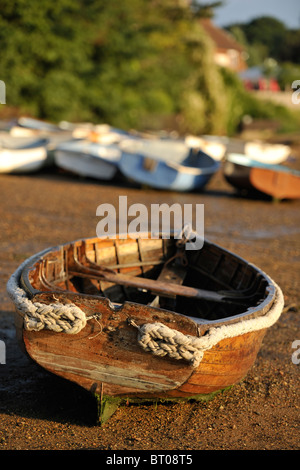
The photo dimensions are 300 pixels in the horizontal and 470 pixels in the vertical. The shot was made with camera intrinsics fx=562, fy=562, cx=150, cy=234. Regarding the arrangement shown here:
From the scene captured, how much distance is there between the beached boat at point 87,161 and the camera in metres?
13.6

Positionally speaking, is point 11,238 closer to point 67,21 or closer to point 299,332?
point 299,332

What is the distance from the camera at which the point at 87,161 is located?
13711 millimetres

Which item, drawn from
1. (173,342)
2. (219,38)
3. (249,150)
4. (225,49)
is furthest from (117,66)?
(219,38)

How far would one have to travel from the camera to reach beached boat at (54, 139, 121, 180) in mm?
13594

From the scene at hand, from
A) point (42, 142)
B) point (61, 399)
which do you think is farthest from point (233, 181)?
point (61, 399)

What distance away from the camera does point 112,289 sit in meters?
5.02

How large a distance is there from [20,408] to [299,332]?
2845mm

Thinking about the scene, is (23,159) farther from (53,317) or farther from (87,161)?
(53,317)

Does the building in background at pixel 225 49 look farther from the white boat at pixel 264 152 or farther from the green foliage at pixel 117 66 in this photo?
the white boat at pixel 264 152

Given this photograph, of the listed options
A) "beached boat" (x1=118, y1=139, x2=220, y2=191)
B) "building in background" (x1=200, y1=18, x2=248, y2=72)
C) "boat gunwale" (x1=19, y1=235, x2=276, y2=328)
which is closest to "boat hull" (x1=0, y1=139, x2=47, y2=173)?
"beached boat" (x1=118, y1=139, x2=220, y2=191)

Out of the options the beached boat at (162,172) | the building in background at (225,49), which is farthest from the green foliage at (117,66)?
the building in background at (225,49)

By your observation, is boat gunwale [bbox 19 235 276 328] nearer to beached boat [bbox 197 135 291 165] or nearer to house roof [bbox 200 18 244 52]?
beached boat [bbox 197 135 291 165]

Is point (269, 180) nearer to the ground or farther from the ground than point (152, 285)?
nearer to the ground

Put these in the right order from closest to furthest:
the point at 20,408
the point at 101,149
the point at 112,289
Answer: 1. the point at 20,408
2. the point at 112,289
3. the point at 101,149
